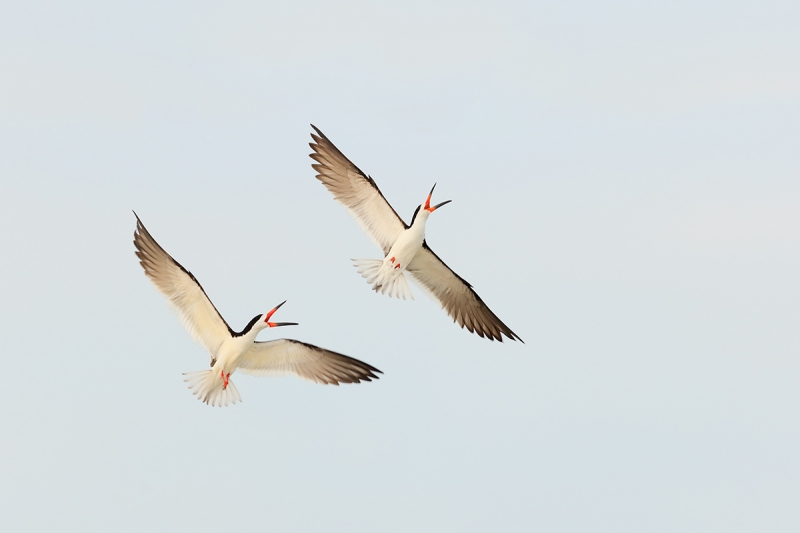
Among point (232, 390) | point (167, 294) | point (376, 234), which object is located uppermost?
point (376, 234)

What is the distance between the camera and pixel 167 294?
22.5 meters

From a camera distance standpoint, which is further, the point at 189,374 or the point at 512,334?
the point at 512,334

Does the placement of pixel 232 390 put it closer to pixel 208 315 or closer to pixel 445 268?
pixel 208 315

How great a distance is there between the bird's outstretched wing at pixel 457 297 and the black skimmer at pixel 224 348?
2.39 meters

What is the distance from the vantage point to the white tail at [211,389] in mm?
22625

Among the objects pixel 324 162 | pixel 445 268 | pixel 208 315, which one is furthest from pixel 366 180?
pixel 208 315

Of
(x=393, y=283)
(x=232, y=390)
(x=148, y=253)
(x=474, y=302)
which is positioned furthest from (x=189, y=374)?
(x=474, y=302)

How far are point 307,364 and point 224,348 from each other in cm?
163

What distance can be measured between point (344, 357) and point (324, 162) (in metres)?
3.83

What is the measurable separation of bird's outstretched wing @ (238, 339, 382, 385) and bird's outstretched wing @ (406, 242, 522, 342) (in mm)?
2337

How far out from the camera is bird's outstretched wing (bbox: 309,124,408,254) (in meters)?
23.4

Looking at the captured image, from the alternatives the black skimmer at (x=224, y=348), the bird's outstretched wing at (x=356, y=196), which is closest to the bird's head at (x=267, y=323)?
the black skimmer at (x=224, y=348)

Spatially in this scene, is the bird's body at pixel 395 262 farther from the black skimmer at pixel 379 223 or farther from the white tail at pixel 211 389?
the white tail at pixel 211 389

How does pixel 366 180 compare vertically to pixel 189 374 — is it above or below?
above
